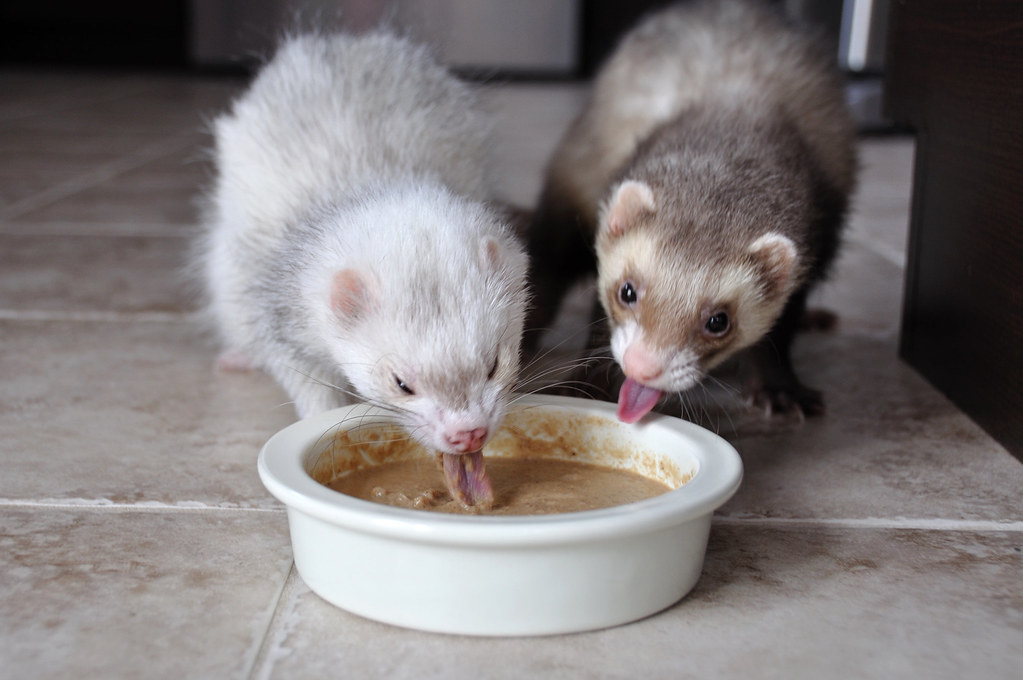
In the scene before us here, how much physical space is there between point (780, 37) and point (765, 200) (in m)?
0.79

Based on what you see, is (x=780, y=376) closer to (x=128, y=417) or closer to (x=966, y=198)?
(x=966, y=198)

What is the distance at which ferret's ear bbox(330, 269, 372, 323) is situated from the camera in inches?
63.6

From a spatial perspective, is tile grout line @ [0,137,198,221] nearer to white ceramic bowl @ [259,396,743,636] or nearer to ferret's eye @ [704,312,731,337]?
ferret's eye @ [704,312,731,337]

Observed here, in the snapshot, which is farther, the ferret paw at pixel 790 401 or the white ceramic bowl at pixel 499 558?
the ferret paw at pixel 790 401

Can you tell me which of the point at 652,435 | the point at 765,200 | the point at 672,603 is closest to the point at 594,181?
the point at 765,200

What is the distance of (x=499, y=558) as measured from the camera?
1.20 metres

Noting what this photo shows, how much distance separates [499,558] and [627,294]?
820mm

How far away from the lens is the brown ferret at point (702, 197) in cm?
183

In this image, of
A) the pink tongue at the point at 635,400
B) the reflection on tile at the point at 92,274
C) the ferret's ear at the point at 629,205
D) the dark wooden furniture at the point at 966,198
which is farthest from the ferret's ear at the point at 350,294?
the reflection on tile at the point at 92,274

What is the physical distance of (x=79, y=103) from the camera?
7.06m

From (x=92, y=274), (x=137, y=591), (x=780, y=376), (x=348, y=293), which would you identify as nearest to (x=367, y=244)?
(x=348, y=293)

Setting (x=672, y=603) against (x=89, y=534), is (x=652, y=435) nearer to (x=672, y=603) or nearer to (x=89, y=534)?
(x=672, y=603)

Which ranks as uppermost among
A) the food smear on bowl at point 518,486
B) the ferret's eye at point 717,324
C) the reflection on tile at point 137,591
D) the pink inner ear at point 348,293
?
the pink inner ear at point 348,293

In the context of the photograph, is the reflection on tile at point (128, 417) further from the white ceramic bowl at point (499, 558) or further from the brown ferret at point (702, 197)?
the brown ferret at point (702, 197)
